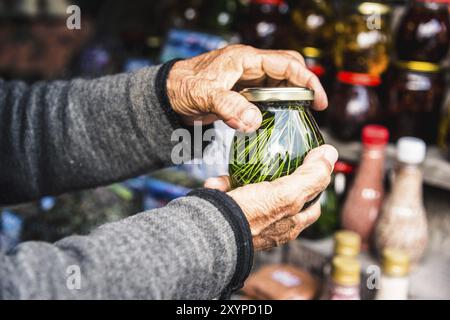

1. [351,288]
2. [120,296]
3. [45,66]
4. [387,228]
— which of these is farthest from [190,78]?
[45,66]

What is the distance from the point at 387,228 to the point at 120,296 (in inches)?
34.1

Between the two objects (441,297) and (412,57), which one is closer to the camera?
(441,297)

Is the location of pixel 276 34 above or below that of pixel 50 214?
above

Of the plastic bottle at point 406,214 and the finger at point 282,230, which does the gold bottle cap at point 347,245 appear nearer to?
the plastic bottle at point 406,214

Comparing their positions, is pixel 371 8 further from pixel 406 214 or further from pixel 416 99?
pixel 406 214

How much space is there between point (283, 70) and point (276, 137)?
242 millimetres

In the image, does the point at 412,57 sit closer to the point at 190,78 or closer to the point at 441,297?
the point at 441,297

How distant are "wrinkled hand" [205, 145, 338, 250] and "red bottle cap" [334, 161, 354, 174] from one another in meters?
0.72

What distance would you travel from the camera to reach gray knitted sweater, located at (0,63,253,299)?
69 centimetres

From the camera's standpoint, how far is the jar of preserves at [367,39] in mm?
1429

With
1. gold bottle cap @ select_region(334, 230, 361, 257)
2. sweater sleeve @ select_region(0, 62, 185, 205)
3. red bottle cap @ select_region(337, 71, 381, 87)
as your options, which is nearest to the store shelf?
red bottle cap @ select_region(337, 71, 381, 87)

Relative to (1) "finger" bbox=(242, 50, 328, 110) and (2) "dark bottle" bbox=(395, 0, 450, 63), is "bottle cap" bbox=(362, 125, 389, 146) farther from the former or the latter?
(1) "finger" bbox=(242, 50, 328, 110)

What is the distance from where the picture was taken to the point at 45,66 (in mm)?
3068

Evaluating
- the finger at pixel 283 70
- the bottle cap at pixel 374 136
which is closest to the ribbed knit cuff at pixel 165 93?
the finger at pixel 283 70
